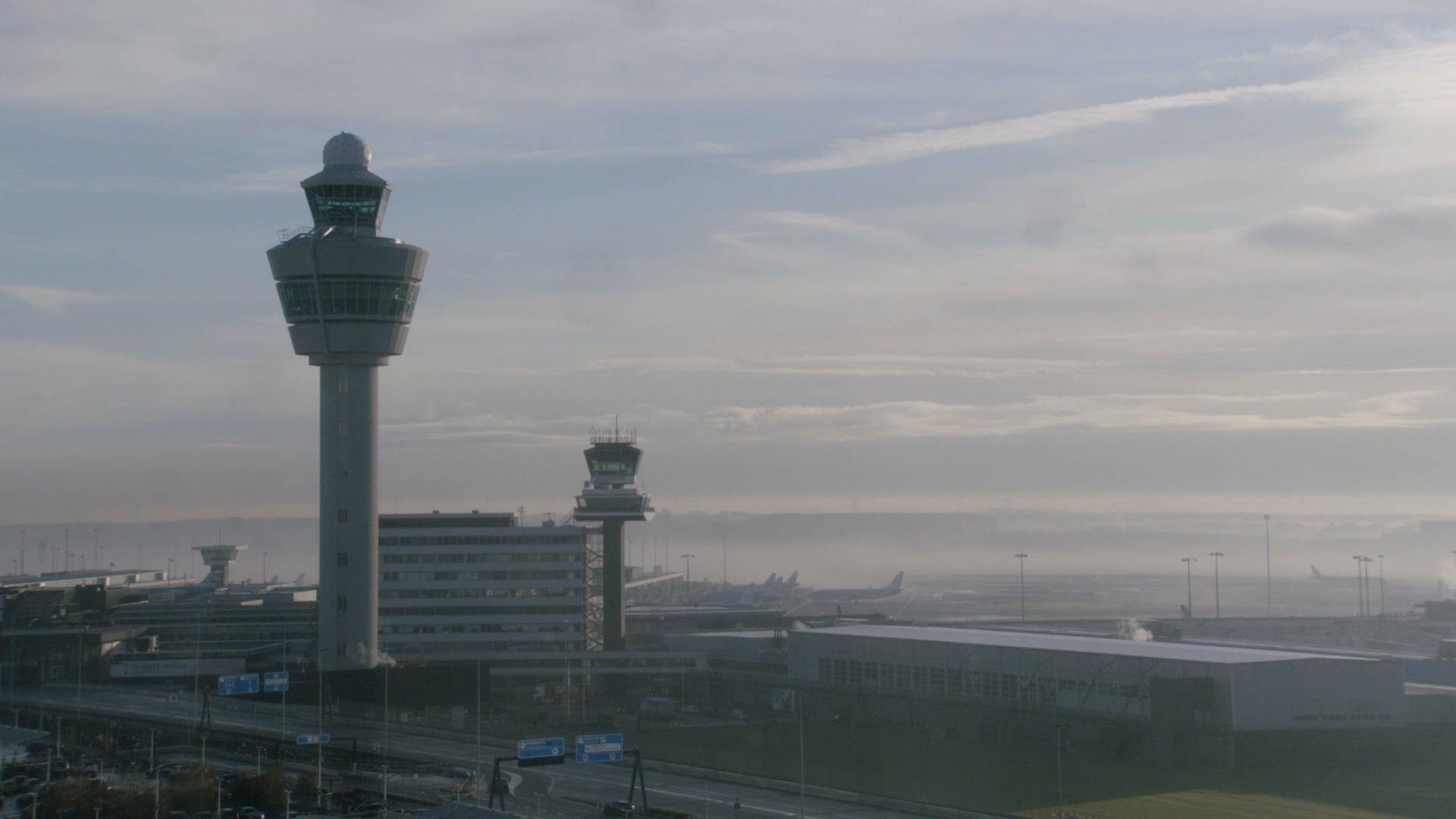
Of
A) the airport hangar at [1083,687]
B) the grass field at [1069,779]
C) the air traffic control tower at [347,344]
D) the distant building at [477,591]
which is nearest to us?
the grass field at [1069,779]

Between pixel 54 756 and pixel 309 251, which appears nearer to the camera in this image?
pixel 54 756

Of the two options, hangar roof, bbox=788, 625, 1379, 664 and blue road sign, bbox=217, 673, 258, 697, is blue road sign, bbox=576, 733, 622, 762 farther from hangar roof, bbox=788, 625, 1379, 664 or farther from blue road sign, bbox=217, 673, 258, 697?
hangar roof, bbox=788, 625, 1379, 664

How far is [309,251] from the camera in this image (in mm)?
106438

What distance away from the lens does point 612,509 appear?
12950 cm

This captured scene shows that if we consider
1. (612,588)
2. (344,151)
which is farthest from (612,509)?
(344,151)

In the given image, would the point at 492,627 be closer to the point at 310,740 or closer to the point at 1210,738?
the point at 310,740

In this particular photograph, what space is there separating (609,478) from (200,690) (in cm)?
4557

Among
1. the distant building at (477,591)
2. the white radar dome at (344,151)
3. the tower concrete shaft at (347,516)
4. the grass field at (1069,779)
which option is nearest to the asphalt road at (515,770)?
the grass field at (1069,779)

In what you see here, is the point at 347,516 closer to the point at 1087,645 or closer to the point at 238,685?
the point at 238,685

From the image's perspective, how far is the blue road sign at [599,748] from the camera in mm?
63875

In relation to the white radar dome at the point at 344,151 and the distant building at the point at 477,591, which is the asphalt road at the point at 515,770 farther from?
the white radar dome at the point at 344,151

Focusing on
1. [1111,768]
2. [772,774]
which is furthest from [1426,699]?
[772,774]

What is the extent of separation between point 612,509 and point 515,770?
53268 mm

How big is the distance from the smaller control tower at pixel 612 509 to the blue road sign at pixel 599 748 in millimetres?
61544
